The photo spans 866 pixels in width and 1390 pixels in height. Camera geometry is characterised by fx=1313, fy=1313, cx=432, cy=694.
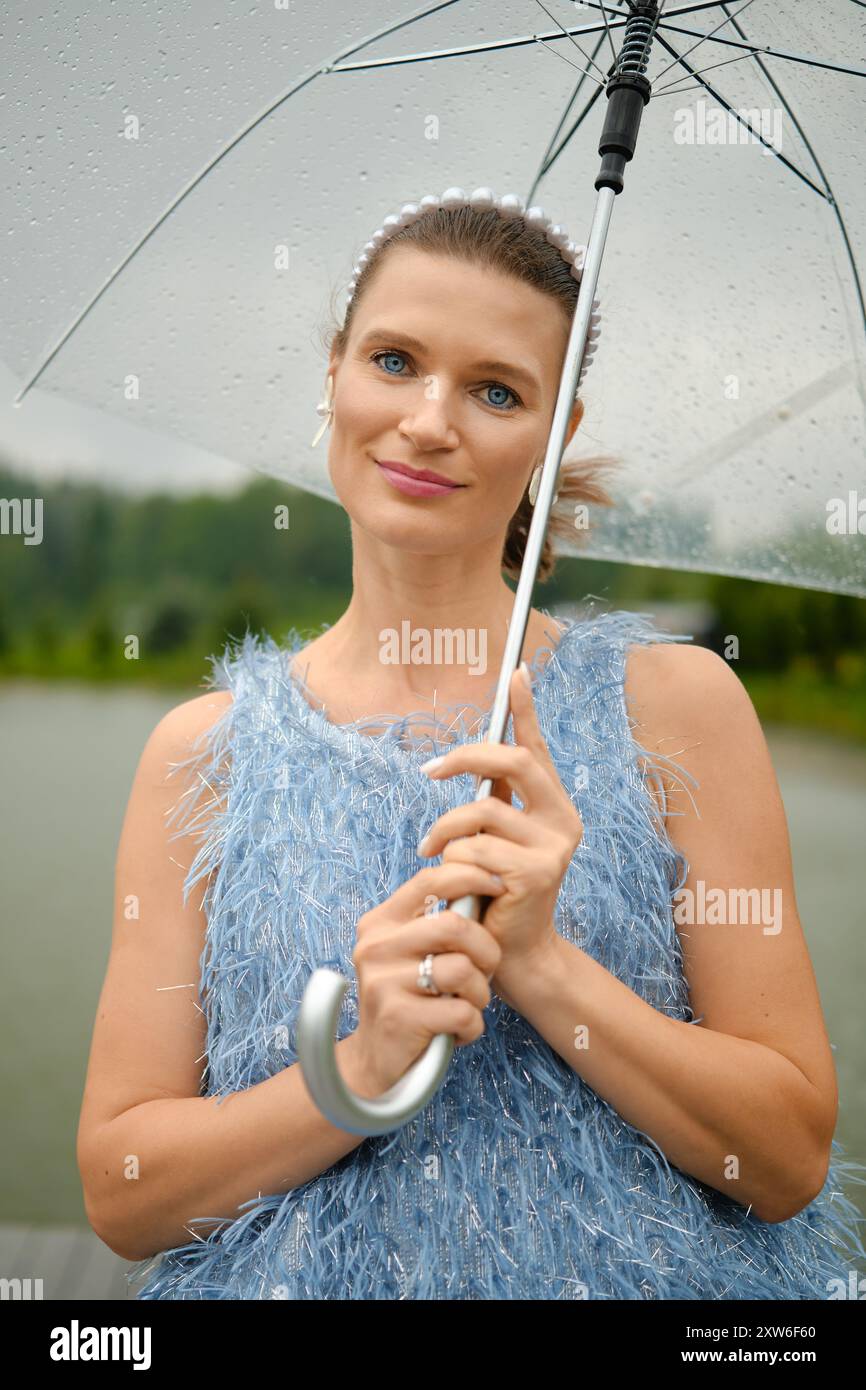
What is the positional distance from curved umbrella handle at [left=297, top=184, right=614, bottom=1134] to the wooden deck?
2.15 meters

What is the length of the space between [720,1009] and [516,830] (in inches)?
20.9

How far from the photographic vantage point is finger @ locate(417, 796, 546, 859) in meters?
1.30

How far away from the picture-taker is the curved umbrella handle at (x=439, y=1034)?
3.59 feet

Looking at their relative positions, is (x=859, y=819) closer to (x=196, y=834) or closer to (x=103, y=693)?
(x=103, y=693)

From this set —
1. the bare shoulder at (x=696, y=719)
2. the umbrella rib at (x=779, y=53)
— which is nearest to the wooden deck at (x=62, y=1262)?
the bare shoulder at (x=696, y=719)

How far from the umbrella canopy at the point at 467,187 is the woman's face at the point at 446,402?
1.13 ft

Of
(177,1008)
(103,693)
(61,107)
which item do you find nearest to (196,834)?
(177,1008)

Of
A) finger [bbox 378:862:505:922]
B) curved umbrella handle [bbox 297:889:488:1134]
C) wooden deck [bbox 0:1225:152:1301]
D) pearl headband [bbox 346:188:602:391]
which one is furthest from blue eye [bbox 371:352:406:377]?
wooden deck [bbox 0:1225:152:1301]

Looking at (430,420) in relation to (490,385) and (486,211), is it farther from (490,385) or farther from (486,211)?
(486,211)

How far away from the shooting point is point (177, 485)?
22.6ft

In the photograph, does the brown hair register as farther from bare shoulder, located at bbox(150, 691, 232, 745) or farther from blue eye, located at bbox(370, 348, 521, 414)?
bare shoulder, located at bbox(150, 691, 232, 745)

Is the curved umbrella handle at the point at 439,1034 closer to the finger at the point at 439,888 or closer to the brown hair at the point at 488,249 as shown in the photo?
the finger at the point at 439,888

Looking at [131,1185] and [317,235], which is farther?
[317,235]
